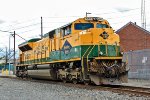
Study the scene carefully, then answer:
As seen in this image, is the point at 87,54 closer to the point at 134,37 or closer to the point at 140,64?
the point at 140,64

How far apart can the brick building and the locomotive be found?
3301cm

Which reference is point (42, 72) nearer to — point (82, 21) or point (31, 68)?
point (31, 68)

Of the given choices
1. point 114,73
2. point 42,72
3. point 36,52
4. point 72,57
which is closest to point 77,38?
point 72,57

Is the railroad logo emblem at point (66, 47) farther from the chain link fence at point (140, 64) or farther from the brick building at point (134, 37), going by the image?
the brick building at point (134, 37)

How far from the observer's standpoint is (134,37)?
181ft

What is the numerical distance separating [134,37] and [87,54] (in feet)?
125

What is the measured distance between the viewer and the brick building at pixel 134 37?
177ft

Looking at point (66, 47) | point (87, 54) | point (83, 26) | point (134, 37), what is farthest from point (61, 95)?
point (134, 37)

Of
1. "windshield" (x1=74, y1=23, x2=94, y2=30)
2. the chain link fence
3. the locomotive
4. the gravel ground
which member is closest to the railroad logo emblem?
the locomotive

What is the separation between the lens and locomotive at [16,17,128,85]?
18172 millimetres

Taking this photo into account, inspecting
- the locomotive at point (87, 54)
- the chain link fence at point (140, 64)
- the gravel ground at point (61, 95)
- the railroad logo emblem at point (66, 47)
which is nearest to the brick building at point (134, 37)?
the chain link fence at point (140, 64)

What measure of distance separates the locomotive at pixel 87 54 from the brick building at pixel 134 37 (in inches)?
1299

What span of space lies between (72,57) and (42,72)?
597cm

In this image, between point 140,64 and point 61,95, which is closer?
point 61,95
